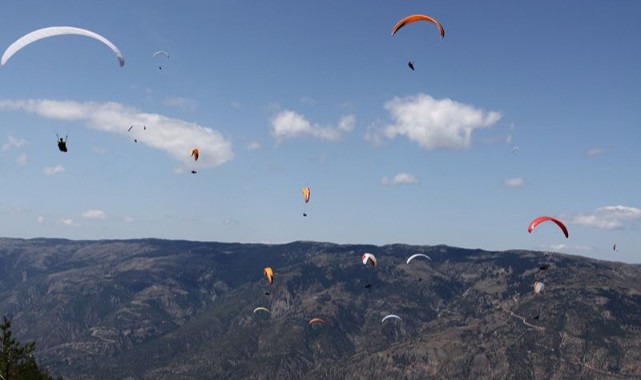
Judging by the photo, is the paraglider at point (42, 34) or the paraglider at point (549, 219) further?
the paraglider at point (549, 219)

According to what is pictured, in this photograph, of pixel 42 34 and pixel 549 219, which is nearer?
pixel 42 34

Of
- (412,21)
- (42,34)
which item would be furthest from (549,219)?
(42,34)

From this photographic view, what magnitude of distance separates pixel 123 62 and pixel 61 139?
1424cm

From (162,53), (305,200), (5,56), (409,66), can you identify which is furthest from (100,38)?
(305,200)

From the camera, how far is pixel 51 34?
47.2 m

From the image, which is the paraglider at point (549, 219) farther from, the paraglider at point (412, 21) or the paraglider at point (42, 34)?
the paraglider at point (42, 34)

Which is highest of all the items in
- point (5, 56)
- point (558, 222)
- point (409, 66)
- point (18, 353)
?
point (409, 66)

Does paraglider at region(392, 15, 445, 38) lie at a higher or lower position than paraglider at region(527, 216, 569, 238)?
higher

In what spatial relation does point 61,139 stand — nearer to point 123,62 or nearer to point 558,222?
point 123,62

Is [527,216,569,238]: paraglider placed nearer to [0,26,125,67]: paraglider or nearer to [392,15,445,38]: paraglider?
[392,15,445,38]: paraglider

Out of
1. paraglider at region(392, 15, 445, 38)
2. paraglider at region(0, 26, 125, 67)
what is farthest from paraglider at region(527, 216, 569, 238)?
→ paraglider at region(0, 26, 125, 67)

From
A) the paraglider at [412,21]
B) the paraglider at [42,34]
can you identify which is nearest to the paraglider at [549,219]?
the paraglider at [412,21]

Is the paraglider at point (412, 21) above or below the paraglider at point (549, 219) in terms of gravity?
above

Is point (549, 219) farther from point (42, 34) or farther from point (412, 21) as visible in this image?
point (42, 34)
